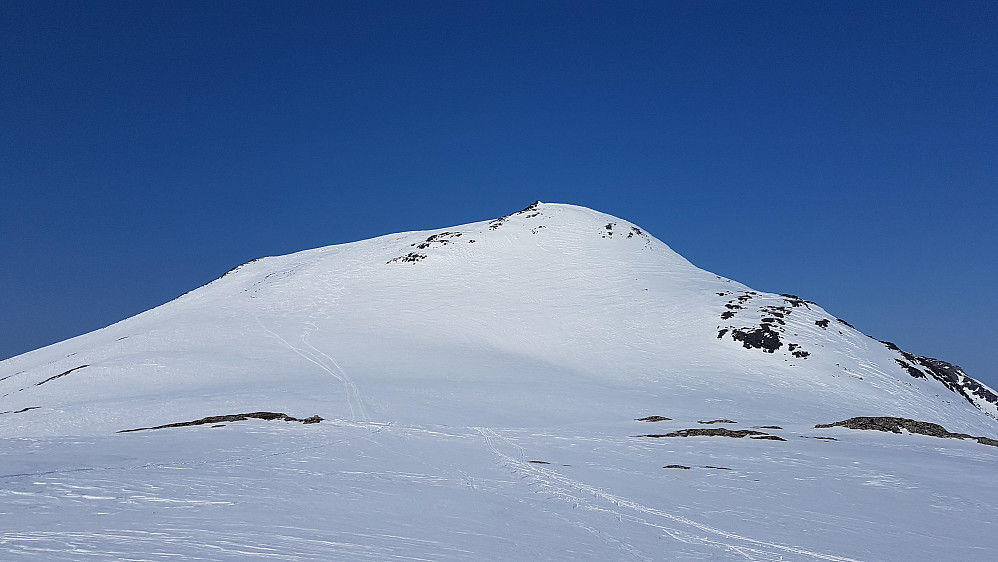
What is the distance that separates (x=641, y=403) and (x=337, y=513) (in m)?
27.6

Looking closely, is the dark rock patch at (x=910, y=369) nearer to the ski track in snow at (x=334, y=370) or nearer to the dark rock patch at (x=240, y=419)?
the ski track in snow at (x=334, y=370)

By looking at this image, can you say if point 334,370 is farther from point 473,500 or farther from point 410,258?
point 410,258

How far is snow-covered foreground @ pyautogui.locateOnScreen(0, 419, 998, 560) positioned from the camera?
8.45m

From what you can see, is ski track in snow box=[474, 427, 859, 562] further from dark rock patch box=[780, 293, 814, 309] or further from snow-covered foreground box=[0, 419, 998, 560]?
→ dark rock patch box=[780, 293, 814, 309]

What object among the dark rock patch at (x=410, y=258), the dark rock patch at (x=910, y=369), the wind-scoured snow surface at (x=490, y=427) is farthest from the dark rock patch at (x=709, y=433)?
the dark rock patch at (x=410, y=258)

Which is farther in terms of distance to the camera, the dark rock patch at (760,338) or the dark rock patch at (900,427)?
the dark rock patch at (760,338)

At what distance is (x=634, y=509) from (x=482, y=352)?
3697 cm

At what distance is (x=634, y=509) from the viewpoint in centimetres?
1198

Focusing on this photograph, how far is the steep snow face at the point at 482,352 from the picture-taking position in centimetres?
3206

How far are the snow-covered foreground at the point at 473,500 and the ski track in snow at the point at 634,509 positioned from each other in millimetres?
49

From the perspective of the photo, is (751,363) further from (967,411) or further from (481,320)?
(481,320)

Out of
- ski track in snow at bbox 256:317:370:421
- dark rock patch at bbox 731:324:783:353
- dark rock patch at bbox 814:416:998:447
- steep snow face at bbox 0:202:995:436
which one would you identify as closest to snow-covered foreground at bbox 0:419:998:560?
dark rock patch at bbox 814:416:998:447

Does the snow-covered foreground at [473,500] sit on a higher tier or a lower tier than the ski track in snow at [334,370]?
lower

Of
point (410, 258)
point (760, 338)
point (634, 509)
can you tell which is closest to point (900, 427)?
point (634, 509)
